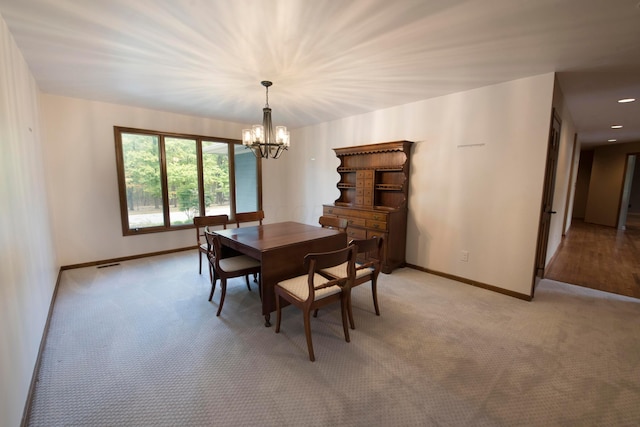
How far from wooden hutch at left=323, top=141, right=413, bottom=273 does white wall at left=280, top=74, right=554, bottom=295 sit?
0.18 meters

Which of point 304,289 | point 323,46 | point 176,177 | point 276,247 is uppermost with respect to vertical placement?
point 323,46

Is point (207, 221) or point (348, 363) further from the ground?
point (207, 221)

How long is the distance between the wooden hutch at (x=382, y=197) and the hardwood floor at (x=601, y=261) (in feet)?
7.29

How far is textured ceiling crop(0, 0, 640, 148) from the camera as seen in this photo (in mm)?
1755

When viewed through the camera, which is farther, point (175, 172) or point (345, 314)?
point (175, 172)

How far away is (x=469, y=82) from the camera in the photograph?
3.02m

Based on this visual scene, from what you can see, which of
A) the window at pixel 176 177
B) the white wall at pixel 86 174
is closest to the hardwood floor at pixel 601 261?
the window at pixel 176 177

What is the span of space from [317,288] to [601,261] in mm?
5312

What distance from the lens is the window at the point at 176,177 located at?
14.1 feet

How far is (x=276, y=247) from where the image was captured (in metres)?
2.50

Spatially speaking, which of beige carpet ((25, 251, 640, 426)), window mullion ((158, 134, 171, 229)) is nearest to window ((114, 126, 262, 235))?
window mullion ((158, 134, 171, 229))

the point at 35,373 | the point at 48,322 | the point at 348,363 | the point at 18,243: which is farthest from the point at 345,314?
the point at 48,322

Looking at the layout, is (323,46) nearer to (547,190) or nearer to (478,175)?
(478,175)

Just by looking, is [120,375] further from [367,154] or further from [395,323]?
[367,154]
